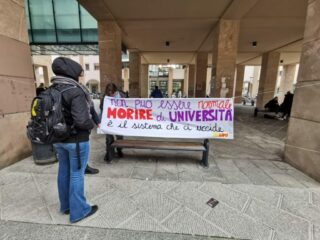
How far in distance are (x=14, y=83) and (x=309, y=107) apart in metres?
5.45

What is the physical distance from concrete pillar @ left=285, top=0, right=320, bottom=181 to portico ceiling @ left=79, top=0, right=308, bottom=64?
2903mm

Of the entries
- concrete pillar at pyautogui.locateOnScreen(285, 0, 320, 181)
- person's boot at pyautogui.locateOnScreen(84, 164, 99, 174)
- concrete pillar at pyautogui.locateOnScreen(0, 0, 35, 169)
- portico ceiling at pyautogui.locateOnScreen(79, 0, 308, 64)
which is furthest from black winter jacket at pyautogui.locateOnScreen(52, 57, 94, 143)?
portico ceiling at pyautogui.locateOnScreen(79, 0, 308, 64)

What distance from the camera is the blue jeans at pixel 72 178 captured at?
5.92 ft

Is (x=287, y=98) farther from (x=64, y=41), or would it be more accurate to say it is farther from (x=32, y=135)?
(x=64, y=41)

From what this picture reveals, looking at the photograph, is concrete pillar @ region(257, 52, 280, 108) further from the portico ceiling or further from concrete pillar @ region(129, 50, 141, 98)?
concrete pillar @ region(129, 50, 141, 98)

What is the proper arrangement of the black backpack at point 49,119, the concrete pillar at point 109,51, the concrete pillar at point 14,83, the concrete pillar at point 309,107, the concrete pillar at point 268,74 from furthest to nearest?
the concrete pillar at point 268,74
the concrete pillar at point 109,51
the concrete pillar at point 14,83
the concrete pillar at point 309,107
the black backpack at point 49,119

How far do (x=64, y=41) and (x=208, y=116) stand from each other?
9.38m

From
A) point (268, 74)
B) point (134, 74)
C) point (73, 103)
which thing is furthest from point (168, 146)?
point (268, 74)

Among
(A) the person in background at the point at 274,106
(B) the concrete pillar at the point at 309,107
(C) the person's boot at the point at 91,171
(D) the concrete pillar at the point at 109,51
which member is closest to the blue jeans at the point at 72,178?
(C) the person's boot at the point at 91,171

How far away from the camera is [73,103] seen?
65.7 inches

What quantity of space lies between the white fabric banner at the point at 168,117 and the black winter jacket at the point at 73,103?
1601mm

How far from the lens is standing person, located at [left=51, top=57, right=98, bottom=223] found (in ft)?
5.52

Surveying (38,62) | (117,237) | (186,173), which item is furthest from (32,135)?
(38,62)

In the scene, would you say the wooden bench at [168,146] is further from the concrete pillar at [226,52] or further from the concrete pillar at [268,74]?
the concrete pillar at [268,74]
